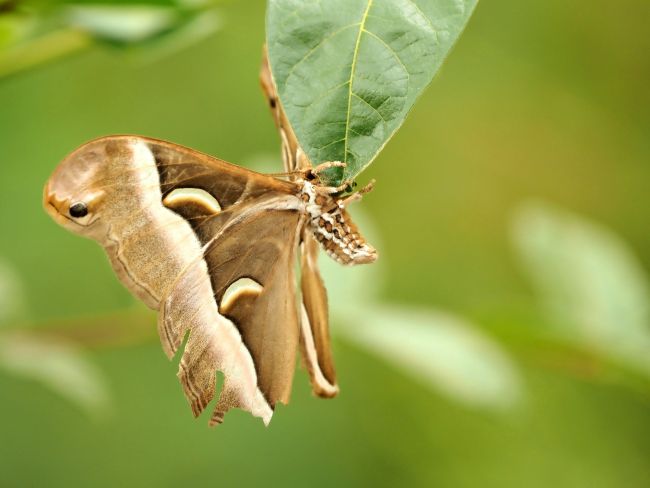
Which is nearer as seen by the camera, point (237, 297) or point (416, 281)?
point (237, 297)

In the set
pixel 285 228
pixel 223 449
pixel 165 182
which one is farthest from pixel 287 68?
pixel 223 449

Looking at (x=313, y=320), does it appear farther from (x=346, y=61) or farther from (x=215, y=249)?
(x=346, y=61)

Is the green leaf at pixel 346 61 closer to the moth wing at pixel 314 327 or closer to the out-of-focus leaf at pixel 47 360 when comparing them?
the moth wing at pixel 314 327

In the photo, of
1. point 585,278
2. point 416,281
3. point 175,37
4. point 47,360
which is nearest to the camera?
point 175,37

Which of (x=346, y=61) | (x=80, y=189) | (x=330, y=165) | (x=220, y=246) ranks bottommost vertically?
(x=220, y=246)

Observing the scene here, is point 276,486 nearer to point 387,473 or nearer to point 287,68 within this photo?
point 387,473

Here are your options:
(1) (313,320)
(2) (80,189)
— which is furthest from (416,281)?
(2) (80,189)

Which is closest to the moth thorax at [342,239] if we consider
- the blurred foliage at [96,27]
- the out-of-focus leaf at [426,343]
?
the blurred foliage at [96,27]
